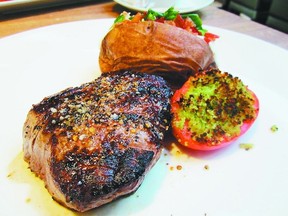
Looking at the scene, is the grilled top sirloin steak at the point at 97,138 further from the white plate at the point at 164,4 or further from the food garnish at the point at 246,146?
the white plate at the point at 164,4

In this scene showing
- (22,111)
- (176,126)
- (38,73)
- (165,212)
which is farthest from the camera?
(38,73)

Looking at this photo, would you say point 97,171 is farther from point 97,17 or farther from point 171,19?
point 97,17

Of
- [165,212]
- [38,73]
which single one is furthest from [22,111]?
[165,212]

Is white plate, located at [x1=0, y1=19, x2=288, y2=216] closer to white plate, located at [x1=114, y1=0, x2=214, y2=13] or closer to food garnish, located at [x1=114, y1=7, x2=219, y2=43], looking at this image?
food garnish, located at [x1=114, y1=7, x2=219, y2=43]

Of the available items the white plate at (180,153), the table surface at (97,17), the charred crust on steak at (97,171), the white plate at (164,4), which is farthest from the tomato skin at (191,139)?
the white plate at (164,4)

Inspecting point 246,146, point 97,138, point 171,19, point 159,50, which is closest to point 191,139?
point 246,146

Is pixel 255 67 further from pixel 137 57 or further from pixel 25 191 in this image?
pixel 25 191

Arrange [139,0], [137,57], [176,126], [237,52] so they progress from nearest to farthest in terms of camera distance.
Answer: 1. [176,126]
2. [137,57]
3. [237,52]
4. [139,0]

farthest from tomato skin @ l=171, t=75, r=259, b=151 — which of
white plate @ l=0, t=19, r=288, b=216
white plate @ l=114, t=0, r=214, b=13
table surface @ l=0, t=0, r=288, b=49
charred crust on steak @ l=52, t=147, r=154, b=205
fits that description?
white plate @ l=114, t=0, r=214, b=13
